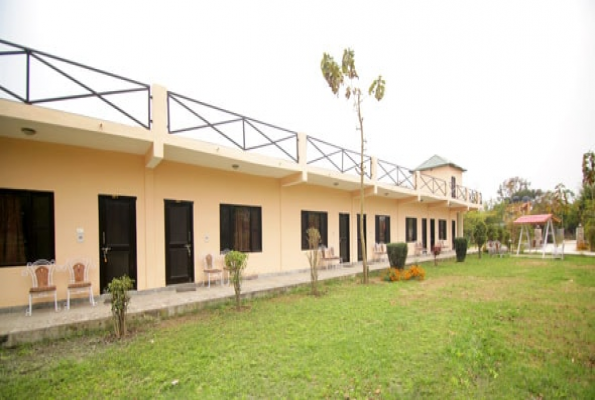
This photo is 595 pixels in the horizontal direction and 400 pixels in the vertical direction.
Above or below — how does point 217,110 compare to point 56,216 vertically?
above

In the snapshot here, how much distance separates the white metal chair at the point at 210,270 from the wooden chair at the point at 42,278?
3.18m

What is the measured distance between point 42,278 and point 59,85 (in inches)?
151

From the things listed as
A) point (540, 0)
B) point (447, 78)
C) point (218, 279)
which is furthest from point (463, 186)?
point (218, 279)

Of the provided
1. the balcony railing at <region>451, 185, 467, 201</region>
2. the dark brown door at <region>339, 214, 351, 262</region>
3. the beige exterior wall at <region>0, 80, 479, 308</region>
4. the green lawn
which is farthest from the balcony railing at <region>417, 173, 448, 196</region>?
the green lawn

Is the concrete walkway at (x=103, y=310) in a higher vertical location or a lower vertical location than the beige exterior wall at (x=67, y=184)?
lower

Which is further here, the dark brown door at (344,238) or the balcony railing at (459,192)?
the balcony railing at (459,192)

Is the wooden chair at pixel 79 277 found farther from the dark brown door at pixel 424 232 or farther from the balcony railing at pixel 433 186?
the dark brown door at pixel 424 232

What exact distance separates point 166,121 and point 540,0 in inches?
323

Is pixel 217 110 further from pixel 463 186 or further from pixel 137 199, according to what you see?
pixel 463 186

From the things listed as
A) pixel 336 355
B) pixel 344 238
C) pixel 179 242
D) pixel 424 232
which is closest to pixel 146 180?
pixel 179 242

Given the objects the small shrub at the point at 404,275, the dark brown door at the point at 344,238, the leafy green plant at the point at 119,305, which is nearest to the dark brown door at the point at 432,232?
the dark brown door at the point at 344,238

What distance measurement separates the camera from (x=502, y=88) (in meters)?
10.4

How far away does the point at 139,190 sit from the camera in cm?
714

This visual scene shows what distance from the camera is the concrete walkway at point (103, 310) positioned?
177 inches
